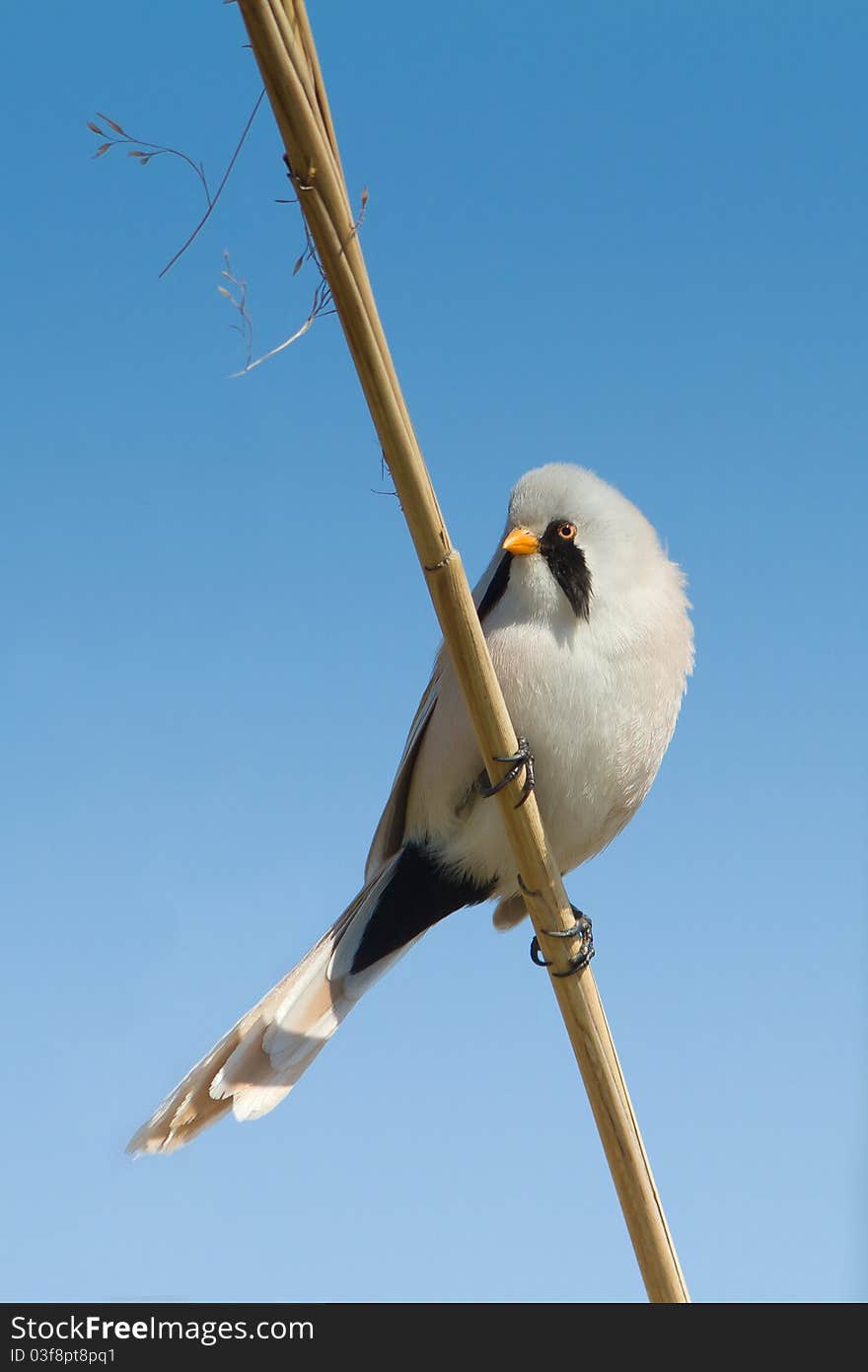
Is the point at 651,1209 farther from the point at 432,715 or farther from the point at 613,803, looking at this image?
the point at 432,715

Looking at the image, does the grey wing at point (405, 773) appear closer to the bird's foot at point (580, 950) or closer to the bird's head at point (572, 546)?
the bird's head at point (572, 546)

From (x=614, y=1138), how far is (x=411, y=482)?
103 centimetres

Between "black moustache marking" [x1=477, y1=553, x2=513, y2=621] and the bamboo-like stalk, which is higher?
"black moustache marking" [x1=477, y1=553, x2=513, y2=621]

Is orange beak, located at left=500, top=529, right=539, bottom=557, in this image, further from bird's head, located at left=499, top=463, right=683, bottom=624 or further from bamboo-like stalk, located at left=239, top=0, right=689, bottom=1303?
bamboo-like stalk, located at left=239, top=0, right=689, bottom=1303

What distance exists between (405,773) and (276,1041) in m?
0.65

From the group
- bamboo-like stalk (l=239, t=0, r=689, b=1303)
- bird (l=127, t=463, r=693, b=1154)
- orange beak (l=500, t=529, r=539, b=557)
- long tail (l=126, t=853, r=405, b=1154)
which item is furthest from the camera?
orange beak (l=500, t=529, r=539, b=557)

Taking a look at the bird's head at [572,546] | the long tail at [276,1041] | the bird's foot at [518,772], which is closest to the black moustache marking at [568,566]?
the bird's head at [572,546]

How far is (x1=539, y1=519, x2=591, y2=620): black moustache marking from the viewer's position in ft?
8.21

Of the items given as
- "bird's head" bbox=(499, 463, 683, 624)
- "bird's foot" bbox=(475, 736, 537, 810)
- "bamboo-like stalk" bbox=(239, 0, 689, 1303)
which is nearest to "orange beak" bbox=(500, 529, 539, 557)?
"bird's head" bbox=(499, 463, 683, 624)

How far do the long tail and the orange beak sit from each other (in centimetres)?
84

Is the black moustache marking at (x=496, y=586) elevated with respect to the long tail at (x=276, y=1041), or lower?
elevated

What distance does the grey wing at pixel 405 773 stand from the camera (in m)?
2.72
